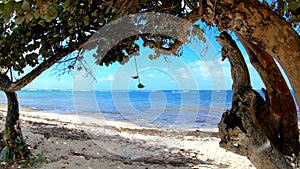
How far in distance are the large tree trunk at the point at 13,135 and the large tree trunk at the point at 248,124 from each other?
3369mm

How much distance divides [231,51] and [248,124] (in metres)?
0.76

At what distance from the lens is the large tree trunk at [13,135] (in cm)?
410

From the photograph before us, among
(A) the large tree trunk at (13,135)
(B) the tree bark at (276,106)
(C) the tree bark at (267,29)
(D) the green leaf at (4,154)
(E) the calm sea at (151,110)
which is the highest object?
(C) the tree bark at (267,29)

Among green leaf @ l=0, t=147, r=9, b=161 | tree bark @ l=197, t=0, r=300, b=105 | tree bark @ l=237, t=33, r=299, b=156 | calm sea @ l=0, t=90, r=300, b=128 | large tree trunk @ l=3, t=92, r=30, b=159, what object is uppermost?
tree bark @ l=197, t=0, r=300, b=105

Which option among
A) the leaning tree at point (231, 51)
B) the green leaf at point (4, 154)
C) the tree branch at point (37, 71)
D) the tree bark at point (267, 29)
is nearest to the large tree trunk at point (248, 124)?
the leaning tree at point (231, 51)

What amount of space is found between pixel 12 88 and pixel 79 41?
1.35 m

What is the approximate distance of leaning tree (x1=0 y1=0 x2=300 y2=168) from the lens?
5.47 feet

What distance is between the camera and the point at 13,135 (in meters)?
4.24

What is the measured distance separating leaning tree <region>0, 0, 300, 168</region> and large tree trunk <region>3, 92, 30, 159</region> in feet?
0.05

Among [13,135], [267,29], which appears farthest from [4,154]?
[267,29]

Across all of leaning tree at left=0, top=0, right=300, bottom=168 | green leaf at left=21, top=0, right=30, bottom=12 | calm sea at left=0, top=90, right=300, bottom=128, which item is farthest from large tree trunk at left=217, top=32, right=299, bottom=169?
calm sea at left=0, top=90, right=300, bottom=128

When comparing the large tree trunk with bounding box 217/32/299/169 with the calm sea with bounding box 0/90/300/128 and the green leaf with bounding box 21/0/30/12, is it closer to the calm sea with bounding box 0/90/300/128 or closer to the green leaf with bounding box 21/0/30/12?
the green leaf with bounding box 21/0/30/12

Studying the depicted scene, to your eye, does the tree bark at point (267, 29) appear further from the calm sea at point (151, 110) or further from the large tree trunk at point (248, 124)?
the calm sea at point (151, 110)

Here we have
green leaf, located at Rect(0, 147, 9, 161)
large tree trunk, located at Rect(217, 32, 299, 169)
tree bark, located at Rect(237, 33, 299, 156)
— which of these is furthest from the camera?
green leaf, located at Rect(0, 147, 9, 161)
